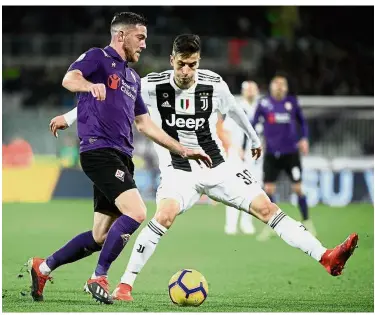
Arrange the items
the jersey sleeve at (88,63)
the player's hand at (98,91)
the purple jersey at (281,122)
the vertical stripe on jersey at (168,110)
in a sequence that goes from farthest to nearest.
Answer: the purple jersey at (281,122) → the vertical stripe on jersey at (168,110) → the jersey sleeve at (88,63) → the player's hand at (98,91)

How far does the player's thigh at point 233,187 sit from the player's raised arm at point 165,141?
454 mm

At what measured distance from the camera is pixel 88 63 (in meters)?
6.60

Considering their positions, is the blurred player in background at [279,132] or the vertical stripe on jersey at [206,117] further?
the blurred player in background at [279,132]

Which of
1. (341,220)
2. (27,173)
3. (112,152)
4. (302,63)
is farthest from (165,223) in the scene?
(302,63)

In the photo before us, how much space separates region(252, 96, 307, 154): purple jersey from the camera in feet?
44.9

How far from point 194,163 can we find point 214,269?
220 cm

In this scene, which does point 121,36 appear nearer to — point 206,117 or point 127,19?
point 127,19

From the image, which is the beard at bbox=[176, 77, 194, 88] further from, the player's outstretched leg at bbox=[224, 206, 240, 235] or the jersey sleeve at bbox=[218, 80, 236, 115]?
the player's outstretched leg at bbox=[224, 206, 240, 235]

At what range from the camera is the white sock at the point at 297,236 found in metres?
6.92

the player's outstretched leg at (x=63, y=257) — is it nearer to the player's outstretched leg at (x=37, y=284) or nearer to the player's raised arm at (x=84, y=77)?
the player's outstretched leg at (x=37, y=284)

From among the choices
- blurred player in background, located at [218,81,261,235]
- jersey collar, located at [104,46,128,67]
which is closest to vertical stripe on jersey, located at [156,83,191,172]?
jersey collar, located at [104,46,128,67]

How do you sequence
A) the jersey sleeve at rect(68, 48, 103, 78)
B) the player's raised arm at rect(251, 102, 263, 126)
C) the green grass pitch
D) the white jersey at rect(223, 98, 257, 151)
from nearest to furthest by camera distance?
the jersey sleeve at rect(68, 48, 103, 78), the green grass pitch, the white jersey at rect(223, 98, 257, 151), the player's raised arm at rect(251, 102, 263, 126)

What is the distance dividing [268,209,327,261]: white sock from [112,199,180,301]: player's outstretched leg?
2.61 ft

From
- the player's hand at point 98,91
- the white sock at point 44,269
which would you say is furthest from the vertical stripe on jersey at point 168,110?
the player's hand at point 98,91
